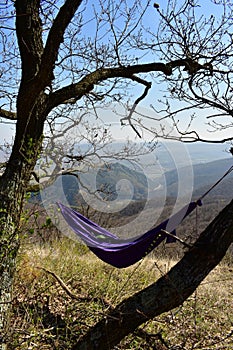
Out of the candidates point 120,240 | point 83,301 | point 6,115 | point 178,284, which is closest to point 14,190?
point 83,301

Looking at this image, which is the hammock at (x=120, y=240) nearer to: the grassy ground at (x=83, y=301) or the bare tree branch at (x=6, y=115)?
the grassy ground at (x=83, y=301)

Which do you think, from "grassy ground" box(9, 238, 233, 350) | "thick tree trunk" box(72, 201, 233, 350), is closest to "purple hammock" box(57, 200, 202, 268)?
"grassy ground" box(9, 238, 233, 350)

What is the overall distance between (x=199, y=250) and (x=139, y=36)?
1.78 metres

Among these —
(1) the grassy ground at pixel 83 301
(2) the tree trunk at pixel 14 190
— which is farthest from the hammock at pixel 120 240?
(2) the tree trunk at pixel 14 190

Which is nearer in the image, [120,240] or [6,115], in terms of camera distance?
[6,115]

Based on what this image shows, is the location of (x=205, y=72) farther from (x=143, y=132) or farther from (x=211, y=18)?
(x=143, y=132)

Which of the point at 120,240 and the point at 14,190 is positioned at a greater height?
the point at 14,190

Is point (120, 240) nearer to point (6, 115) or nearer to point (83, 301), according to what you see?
point (83, 301)

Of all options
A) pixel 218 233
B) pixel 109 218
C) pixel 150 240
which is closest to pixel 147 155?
pixel 109 218

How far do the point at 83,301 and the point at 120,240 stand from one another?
906 millimetres

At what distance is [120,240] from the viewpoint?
2818 mm

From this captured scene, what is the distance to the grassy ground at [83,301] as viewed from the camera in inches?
79.8

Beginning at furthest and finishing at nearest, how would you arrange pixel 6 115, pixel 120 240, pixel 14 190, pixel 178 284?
pixel 120 240 < pixel 6 115 < pixel 14 190 < pixel 178 284

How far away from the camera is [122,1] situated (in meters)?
2.53
